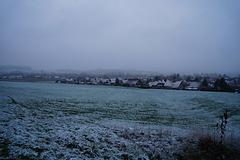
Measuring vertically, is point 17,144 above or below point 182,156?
above

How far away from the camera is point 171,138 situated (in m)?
6.46

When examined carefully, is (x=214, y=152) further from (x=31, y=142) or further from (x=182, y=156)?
(x=31, y=142)

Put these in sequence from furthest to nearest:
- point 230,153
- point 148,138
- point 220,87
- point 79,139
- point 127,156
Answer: point 220,87
point 148,138
point 79,139
point 230,153
point 127,156

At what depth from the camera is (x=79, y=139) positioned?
19.2 feet

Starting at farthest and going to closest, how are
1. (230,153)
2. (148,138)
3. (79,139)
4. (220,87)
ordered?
(220,87) < (148,138) < (79,139) < (230,153)

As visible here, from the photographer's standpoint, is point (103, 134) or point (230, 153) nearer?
point (230, 153)

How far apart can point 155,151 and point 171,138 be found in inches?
71.4

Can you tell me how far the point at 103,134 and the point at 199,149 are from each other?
434 centimetres

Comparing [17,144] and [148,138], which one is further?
[148,138]

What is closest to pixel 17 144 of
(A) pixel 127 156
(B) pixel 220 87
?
(A) pixel 127 156

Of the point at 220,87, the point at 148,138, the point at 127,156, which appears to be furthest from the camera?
the point at 220,87

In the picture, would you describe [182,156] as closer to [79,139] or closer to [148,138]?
[148,138]

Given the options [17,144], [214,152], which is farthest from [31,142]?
[214,152]

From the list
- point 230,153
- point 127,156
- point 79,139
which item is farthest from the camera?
point 79,139
